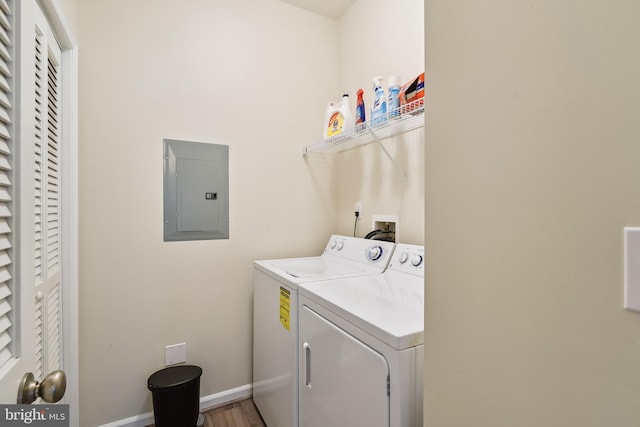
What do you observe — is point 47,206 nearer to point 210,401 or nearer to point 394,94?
point 210,401

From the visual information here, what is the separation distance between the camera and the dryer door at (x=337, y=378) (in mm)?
895

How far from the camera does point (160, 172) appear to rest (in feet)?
6.21

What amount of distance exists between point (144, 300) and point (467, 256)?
1893 mm

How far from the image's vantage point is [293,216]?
7.57 ft

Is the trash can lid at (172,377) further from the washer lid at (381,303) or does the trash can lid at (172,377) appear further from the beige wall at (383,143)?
the beige wall at (383,143)

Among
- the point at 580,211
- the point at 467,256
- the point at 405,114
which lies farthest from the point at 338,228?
the point at 580,211

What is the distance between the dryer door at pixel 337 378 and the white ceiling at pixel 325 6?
86.5 inches

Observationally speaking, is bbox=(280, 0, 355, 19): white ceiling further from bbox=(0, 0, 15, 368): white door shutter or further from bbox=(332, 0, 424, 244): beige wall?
bbox=(0, 0, 15, 368): white door shutter

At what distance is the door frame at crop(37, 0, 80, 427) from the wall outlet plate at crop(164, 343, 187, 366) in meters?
0.44

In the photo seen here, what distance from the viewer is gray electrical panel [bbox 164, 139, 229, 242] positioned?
1917 millimetres

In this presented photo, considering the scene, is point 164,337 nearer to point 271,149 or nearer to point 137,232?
point 137,232

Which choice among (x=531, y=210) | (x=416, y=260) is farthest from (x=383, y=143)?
(x=531, y=210)

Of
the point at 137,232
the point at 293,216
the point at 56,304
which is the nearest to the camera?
the point at 56,304

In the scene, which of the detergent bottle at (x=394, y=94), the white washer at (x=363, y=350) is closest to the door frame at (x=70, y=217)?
the white washer at (x=363, y=350)
